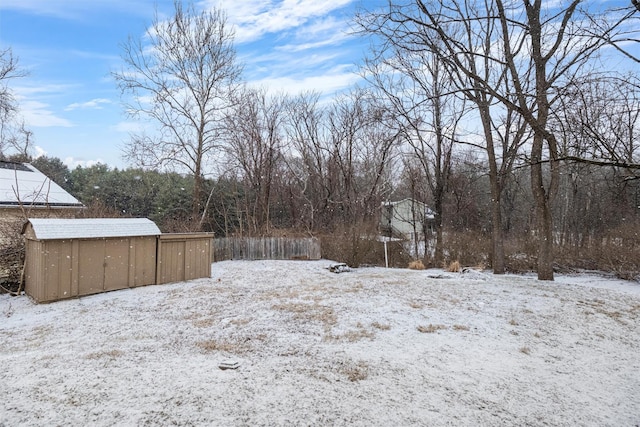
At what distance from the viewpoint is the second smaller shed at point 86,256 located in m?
6.66

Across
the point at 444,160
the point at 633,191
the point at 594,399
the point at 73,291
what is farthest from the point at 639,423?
the point at 633,191

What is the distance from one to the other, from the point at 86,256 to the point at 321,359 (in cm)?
581

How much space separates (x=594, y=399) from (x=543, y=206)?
24.5ft

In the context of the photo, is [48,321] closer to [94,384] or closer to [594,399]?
[94,384]

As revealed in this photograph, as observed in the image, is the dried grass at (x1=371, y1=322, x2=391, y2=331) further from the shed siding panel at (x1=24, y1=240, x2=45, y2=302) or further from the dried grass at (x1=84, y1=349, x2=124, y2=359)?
the shed siding panel at (x1=24, y1=240, x2=45, y2=302)

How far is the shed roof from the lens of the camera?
6675 millimetres

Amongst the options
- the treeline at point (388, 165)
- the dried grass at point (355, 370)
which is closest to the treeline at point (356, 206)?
the treeline at point (388, 165)

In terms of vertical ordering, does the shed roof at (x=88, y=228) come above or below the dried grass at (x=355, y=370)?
above

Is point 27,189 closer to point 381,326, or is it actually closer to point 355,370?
point 381,326

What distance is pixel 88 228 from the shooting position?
23.8 ft

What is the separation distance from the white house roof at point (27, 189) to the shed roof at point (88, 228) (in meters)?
3.68

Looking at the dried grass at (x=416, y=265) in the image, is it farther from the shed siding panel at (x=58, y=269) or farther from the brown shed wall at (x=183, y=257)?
the shed siding panel at (x=58, y=269)

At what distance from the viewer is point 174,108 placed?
674 inches

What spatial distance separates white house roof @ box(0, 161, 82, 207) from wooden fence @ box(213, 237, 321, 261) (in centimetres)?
539
